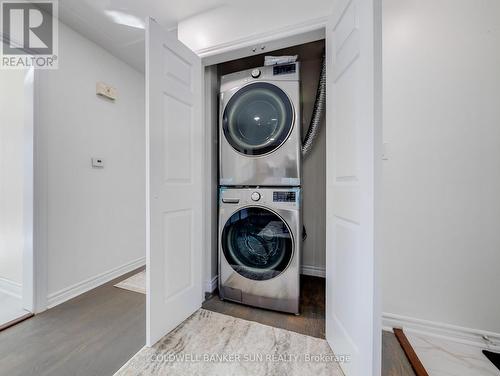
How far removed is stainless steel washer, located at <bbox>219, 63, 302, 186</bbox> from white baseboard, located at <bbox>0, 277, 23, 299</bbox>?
1.91m

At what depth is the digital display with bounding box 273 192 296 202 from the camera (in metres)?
1.44

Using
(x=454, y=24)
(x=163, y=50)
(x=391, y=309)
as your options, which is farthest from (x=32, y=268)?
(x=454, y=24)

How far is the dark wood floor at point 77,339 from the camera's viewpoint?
3.43 feet

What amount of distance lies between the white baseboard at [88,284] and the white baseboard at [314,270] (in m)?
1.91

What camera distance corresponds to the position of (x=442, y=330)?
3.94 feet

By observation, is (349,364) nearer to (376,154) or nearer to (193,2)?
(376,154)

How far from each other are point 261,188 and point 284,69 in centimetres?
91

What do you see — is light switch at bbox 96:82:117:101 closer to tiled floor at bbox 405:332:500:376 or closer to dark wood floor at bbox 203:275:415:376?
dark wood floor at bbox 203:275:415:376

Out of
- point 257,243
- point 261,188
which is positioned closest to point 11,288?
point 257,243

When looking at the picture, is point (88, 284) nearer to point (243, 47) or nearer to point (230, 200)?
point (230, 200)

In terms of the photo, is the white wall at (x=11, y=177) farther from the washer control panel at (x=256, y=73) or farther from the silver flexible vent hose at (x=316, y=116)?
the silver flexible vent hose at (x=316, y=116)

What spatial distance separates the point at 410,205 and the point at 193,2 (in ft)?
6.76

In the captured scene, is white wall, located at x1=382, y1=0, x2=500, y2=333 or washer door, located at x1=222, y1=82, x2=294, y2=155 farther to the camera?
washer door, located at x1=222, y1=82, x2=294, y2=155

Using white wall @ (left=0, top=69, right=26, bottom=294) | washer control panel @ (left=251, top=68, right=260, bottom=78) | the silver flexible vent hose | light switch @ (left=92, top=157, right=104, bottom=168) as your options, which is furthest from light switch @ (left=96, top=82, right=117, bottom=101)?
the silver flexible vent hose
